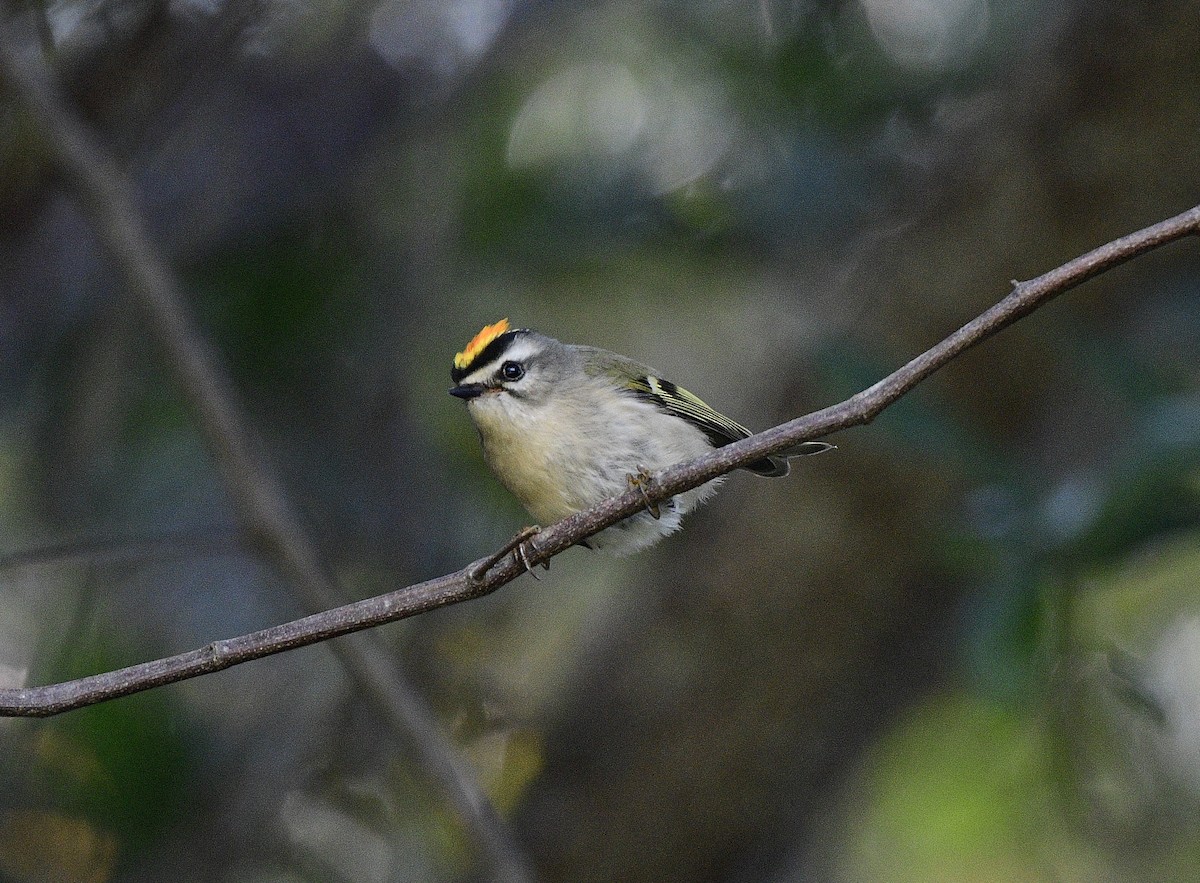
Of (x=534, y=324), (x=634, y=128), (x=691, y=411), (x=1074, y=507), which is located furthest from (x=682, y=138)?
(x=1074, y=507)

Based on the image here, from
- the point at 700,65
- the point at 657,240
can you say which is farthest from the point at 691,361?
the point at 700,65

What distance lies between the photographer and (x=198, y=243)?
4008mm

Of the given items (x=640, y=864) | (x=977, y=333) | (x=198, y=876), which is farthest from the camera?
(x=640, y=864)

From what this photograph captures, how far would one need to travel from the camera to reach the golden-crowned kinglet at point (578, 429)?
2.49m

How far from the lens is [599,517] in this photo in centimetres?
156

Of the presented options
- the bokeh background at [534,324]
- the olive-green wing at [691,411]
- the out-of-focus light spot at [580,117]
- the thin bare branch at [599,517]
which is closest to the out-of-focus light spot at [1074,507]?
the bokeh background at [534,324]

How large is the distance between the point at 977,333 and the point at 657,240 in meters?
2.62

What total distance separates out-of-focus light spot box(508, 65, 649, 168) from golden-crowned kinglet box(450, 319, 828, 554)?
145cm

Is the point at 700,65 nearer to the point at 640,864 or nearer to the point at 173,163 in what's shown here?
the point at 173,163

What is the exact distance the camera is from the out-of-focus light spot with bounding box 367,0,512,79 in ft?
13.5

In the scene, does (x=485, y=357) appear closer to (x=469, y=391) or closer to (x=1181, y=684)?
(x=469, y=391)

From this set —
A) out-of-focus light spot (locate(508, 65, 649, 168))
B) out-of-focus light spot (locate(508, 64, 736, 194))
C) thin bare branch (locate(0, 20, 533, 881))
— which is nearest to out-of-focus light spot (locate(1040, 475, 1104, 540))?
thin bare branch (locate(0, 20, 533, 881))

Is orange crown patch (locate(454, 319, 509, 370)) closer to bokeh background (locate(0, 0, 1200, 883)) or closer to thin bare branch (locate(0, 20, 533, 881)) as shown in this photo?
thin bare branch (locate(0, 20, 533, 881))

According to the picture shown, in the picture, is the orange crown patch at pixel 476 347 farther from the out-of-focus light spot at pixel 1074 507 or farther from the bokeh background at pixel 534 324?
the out-of-focus light spot at pixel 1074 507
